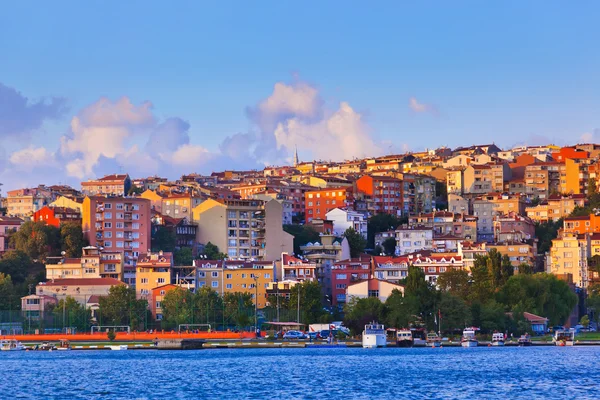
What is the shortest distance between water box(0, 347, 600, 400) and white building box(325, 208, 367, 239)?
47258mm

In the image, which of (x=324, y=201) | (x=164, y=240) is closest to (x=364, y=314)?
(x=164, y=240)

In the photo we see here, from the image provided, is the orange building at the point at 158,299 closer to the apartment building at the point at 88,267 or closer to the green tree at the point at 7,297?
the apartment building at the point at 88,267

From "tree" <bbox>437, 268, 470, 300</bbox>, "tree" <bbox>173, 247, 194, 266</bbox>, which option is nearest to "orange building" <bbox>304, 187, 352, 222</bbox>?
"tree" <bbox>173, 247, 194, 266</bbox>

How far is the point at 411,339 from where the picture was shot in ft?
302

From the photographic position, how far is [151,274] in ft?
360

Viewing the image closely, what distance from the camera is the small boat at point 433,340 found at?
304 feet

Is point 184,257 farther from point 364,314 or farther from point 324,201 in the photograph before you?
point 324,201

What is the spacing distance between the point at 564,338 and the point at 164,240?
155 feet

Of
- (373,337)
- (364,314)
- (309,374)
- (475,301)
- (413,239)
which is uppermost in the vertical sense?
(413,239)

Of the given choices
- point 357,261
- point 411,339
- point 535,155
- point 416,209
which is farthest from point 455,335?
point 535,155

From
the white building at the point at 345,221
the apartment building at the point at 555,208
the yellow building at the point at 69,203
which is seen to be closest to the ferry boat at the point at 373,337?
the white building at the point at 345,221

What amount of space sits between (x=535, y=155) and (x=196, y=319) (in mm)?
94107

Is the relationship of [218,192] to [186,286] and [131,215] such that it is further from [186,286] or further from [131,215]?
[186,286]

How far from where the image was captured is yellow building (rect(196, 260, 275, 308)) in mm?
110750
